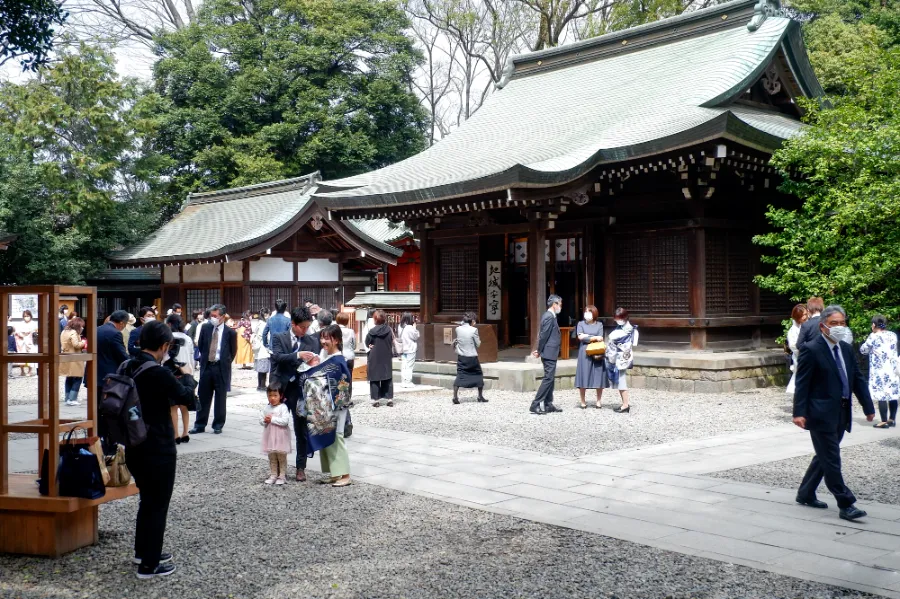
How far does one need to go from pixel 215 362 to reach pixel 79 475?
17.4ft

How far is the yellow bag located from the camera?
1239 cm

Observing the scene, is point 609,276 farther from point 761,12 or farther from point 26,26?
point 26,26

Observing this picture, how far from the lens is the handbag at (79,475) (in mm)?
5273

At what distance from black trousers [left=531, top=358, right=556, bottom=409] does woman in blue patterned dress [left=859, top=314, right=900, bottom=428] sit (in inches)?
162

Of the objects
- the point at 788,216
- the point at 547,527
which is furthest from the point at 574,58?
the point at 547,527

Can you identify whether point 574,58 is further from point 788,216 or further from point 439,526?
point 439,526

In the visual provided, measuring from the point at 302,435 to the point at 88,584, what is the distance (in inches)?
120

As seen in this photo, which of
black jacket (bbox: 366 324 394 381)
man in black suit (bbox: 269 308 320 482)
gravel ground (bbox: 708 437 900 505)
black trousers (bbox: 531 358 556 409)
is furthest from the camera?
black jacket (bbox: 366 324 394 381)

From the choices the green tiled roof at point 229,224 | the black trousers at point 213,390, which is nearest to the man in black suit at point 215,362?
the black trousers at point 213,390

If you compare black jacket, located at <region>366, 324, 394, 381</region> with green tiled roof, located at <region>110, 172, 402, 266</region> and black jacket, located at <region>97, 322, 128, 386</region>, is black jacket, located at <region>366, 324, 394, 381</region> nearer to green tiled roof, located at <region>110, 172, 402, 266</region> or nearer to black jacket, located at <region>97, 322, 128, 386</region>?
black jacket, located at <region>97, 322, 128, 386</region>

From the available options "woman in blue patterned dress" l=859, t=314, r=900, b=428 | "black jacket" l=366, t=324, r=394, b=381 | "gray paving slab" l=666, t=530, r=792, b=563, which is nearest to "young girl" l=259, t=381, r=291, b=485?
"gray paving slab" l=666, t=530, r=792, b=563

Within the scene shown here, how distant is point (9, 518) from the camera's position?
18.1 ft

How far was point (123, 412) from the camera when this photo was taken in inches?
193

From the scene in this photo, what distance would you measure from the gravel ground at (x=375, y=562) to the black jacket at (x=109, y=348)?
98.5 inches
